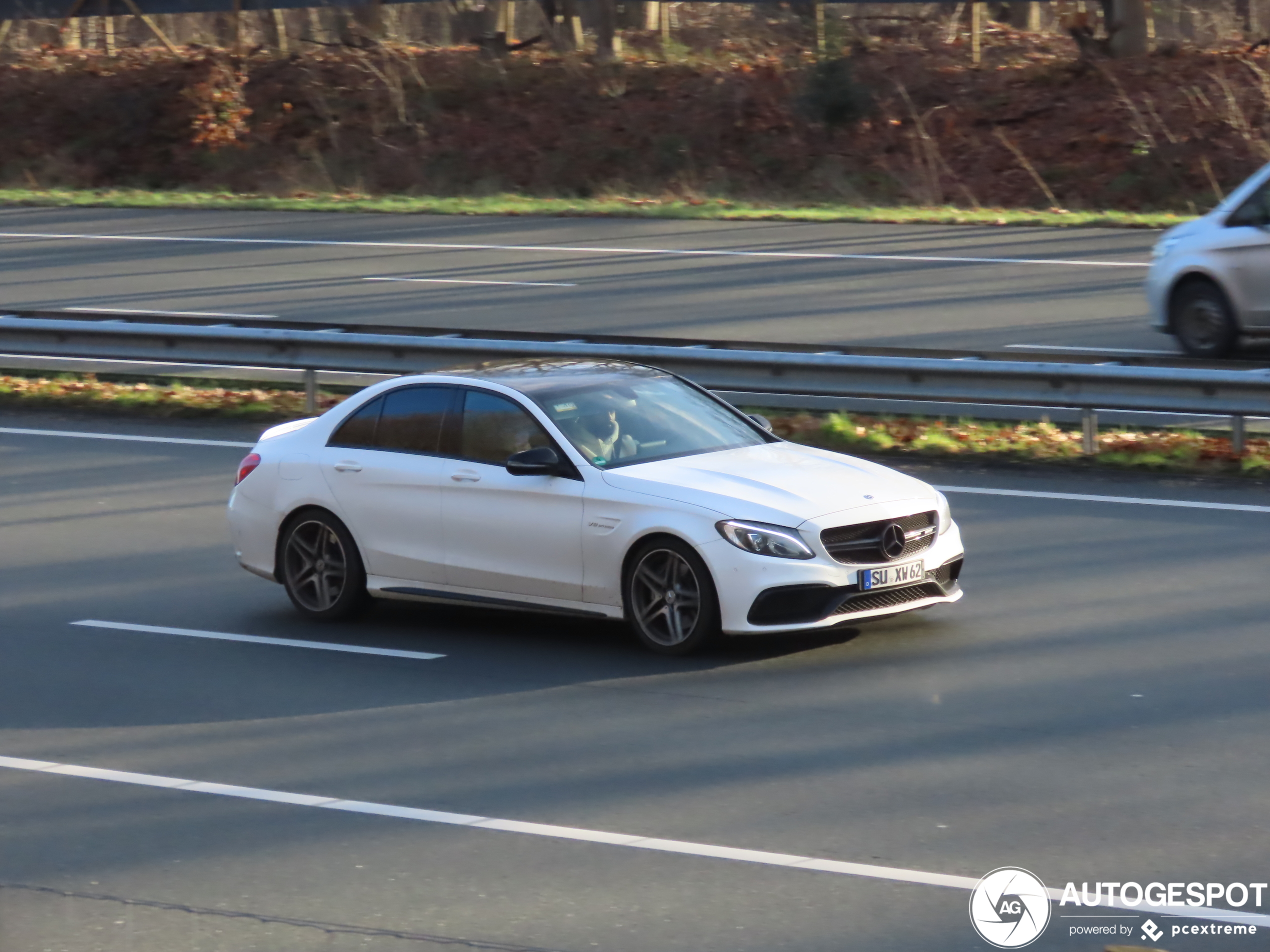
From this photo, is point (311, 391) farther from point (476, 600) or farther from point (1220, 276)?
point (1220, 276)

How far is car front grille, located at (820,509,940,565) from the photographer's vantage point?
8.95 m

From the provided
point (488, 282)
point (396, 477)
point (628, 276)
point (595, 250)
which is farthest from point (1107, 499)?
point (595, 250)

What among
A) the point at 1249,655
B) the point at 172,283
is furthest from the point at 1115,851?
the point at 172,283

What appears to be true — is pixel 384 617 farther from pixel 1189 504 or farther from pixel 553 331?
pixel 553 331

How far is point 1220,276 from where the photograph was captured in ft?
54.4

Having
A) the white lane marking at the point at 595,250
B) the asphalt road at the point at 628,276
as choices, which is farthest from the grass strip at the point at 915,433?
the white lane marking at the point at 595,250

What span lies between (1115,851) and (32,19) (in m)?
46.3

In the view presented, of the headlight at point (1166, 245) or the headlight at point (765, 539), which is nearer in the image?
the headlight at point (765, 539)

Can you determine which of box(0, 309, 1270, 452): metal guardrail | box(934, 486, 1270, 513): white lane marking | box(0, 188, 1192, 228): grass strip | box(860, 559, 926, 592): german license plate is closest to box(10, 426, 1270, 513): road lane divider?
box(934, 486, 1270, 513): white lane marking

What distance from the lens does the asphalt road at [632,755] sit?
19.4 ft

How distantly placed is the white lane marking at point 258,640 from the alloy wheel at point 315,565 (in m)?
0.46

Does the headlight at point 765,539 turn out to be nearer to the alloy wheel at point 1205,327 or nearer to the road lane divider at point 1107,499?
the road lane divider at point 1107,499

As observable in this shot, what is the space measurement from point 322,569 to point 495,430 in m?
1.29

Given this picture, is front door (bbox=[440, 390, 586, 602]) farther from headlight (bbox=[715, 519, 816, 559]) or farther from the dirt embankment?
the dirt embankment
